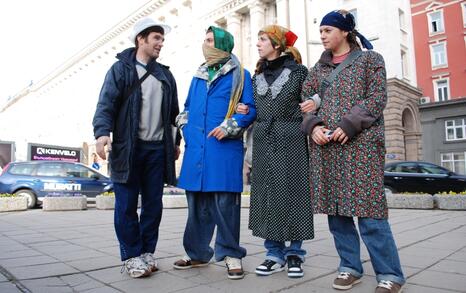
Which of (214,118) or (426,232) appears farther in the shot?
(426,232)

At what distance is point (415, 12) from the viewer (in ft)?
106

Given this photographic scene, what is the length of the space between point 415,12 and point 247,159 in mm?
35158

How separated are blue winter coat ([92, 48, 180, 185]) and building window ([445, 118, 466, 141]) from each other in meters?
28.4

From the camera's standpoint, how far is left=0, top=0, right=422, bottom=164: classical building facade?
22.8 metres

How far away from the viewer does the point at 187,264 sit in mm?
3262

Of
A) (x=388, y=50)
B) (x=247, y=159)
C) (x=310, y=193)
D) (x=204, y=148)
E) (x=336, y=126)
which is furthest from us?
(x=388, y=50)

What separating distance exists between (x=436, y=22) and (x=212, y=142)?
34576 millimetres

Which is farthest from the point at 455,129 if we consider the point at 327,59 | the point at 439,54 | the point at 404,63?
the point at 327,59

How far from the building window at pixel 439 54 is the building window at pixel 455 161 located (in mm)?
8044

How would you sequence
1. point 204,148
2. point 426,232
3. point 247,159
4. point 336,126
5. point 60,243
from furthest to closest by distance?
point 426,232 → point 60,243 → point 247,159 → point 204,148 → point 336,126

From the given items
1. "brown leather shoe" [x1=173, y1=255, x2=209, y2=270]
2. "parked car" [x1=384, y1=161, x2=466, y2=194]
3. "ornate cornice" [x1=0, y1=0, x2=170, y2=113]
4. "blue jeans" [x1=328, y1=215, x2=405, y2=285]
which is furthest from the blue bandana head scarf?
"ornate cornice" [x1=0, y1=0, x2=170, y2=113]

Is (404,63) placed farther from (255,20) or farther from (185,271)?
(185,271)

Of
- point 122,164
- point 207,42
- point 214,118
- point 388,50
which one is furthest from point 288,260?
point 388,50

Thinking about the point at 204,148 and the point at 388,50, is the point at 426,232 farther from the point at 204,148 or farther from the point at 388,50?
the point at 388,50
